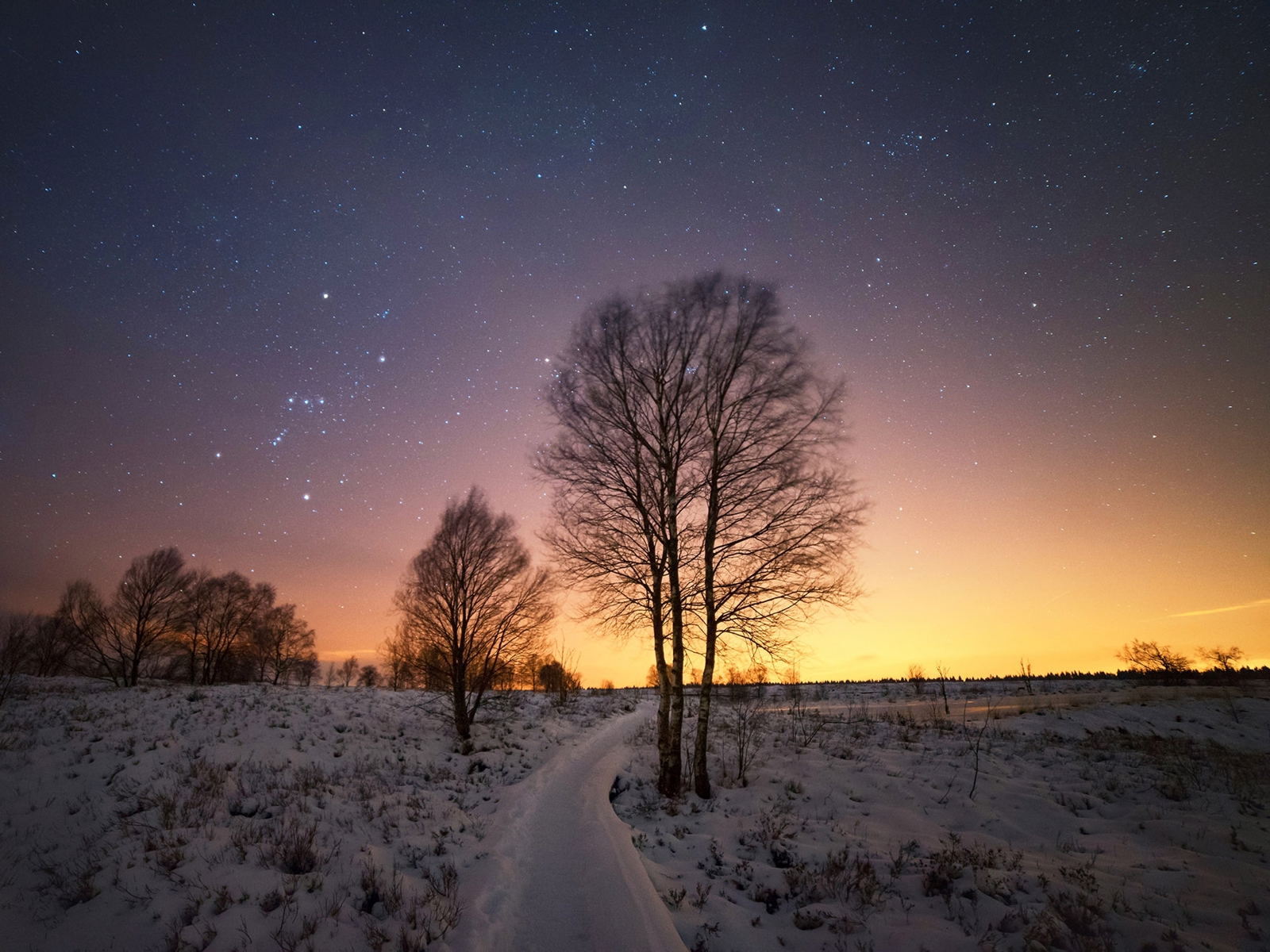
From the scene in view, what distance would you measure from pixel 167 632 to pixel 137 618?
2609 millimetres

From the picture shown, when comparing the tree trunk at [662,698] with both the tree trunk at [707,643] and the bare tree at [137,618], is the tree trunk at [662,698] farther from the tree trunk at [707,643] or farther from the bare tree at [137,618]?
the bare tree at [137,618]

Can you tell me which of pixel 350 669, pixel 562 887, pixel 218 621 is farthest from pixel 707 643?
pixel 350 669

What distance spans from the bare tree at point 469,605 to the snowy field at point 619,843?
125 inches

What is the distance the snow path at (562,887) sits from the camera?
4973mm

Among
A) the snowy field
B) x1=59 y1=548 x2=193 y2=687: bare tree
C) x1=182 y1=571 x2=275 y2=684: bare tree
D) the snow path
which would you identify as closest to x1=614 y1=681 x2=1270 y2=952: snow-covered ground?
the snowy field

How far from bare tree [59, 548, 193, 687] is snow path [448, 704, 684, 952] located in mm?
40817

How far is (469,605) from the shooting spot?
17641mm

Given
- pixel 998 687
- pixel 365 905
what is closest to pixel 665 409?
pixel 365 905

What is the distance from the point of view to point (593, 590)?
10648 millimetres

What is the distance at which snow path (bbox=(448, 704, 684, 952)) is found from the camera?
4.97 m

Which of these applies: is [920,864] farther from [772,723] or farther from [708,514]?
[772,723]

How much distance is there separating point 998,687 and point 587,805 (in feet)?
154

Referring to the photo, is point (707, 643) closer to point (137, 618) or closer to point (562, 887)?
point (562, 887)

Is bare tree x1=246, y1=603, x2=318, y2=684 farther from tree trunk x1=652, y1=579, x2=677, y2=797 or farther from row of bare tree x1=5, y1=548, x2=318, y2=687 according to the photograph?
tree trunk x1=652, y1=579, x2=677, y2=797
